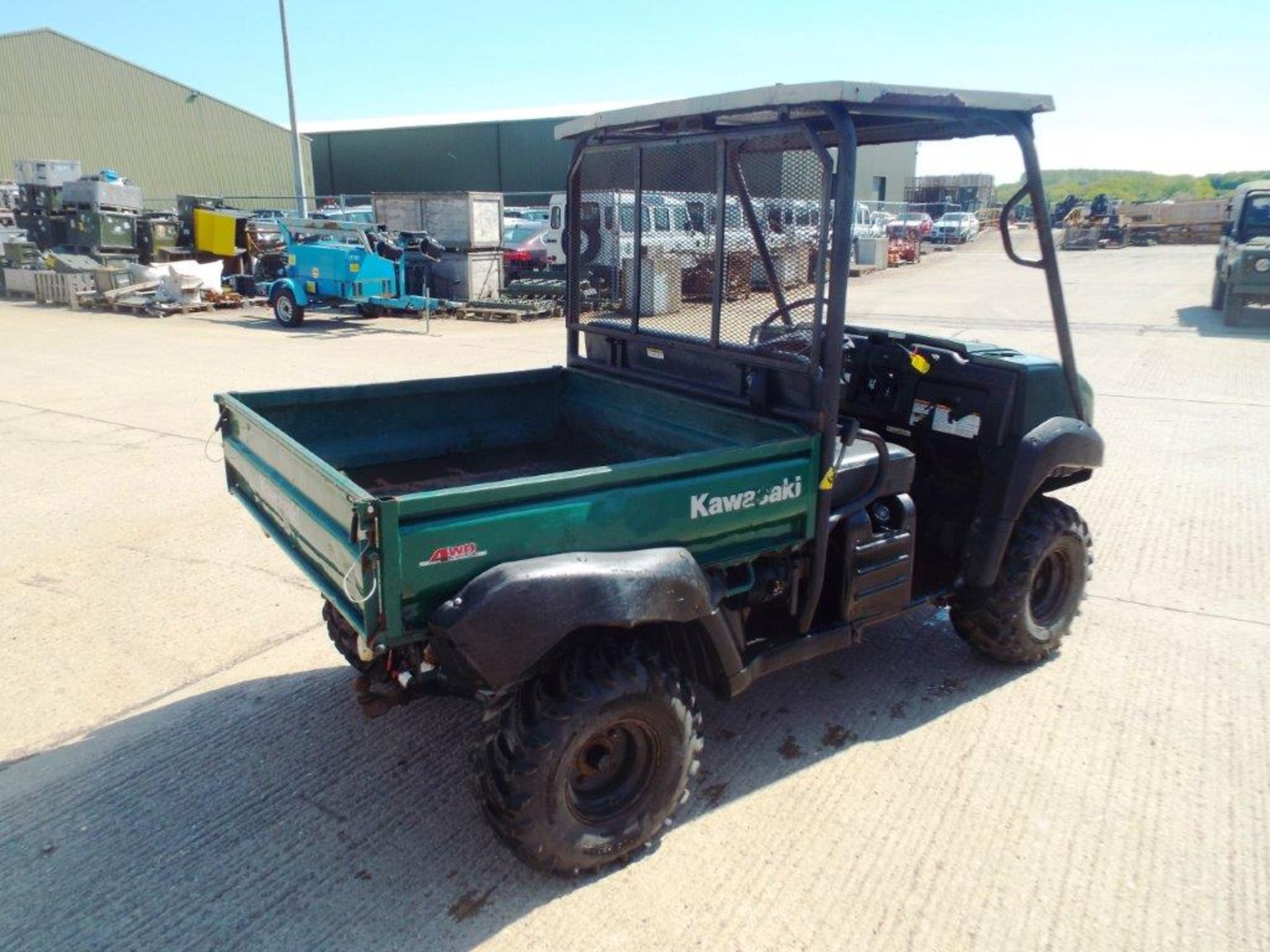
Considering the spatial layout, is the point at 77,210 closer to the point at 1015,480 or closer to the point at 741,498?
the point at 741,498

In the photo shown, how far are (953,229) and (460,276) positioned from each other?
24.5m

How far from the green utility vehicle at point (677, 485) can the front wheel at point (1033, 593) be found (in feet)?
0.04

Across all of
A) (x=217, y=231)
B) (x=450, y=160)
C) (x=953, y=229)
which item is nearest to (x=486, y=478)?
(x=217, y=231)

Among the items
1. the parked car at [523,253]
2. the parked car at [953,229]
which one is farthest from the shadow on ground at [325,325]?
the parked car at [953,229]

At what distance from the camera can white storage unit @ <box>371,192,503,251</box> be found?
665 inches

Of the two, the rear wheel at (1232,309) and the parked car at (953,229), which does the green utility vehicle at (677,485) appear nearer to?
the rear wheel at (1232,309)

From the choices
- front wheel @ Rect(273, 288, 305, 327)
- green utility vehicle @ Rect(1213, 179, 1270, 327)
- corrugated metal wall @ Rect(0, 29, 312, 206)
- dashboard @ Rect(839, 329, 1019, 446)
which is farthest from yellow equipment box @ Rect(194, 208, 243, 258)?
green utility vehicle @ Rect(1213, 179, 1270, 327)

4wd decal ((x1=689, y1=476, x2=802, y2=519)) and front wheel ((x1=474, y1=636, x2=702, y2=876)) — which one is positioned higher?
4wd decal ((x1=689, y1=476, x2=802, y2=519))

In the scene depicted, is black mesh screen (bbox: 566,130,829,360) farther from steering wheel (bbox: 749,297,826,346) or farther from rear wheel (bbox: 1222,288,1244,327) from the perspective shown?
rear wheel (bbox: 1222,288,1244,327)

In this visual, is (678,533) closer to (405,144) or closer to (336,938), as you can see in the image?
(336,938)

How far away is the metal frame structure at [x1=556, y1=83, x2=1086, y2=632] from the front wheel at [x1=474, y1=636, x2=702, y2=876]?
0.70 meters

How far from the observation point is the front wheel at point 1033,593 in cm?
364

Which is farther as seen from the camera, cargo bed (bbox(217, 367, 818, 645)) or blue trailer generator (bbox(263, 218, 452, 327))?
blue trailer generator (bbox(263, 218, 452, 327))

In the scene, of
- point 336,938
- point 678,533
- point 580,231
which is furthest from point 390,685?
point 580,231
